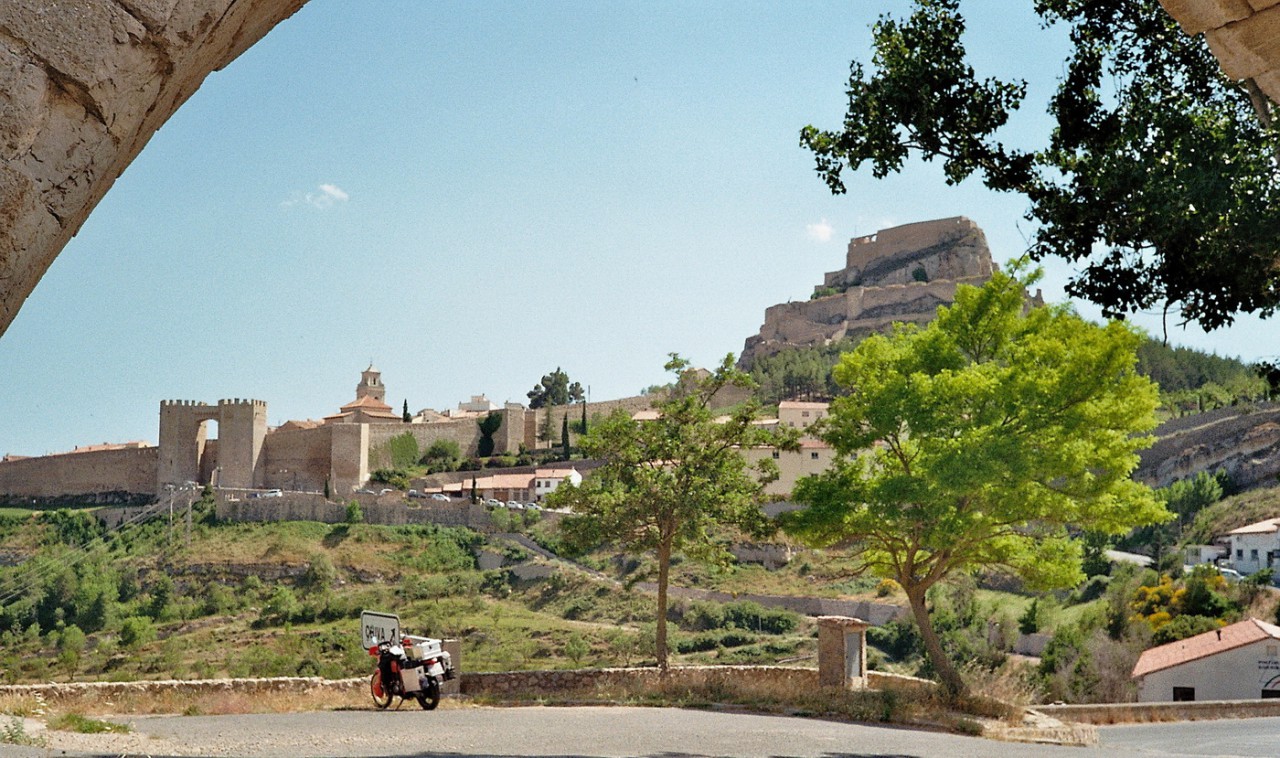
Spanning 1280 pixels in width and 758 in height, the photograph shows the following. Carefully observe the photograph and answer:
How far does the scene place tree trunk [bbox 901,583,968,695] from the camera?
1382cm

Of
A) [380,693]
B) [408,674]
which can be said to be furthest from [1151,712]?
[380,693]

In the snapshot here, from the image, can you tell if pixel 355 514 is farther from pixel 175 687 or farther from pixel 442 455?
pixel 175 687

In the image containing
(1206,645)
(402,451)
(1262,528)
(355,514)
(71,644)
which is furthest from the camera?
(402,451)

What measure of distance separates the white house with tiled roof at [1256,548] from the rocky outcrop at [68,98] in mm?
41905

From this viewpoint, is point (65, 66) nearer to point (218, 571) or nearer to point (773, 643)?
point (773, 643)

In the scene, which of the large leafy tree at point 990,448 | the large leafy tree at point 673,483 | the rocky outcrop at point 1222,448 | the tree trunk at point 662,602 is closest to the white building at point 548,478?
the rocky outcrop at point 1222,448

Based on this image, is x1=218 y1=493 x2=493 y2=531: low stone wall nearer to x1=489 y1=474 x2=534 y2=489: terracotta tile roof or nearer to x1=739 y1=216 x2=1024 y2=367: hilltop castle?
x1=489 y1=474 x2=534 y2=489: terracotta tile roof

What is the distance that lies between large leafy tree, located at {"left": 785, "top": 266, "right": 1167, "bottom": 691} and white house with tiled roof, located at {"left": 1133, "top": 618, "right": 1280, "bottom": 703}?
9615 millimetres

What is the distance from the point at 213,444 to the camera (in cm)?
6800

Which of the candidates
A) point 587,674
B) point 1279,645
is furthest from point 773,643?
point 587,674

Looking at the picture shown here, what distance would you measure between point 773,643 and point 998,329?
1905cm

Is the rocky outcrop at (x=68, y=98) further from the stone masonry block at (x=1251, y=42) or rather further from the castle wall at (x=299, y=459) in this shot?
the castle wall at (x=299, y=459)

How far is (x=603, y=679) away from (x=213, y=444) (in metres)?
58.9

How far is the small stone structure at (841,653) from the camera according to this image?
14.1 metres
